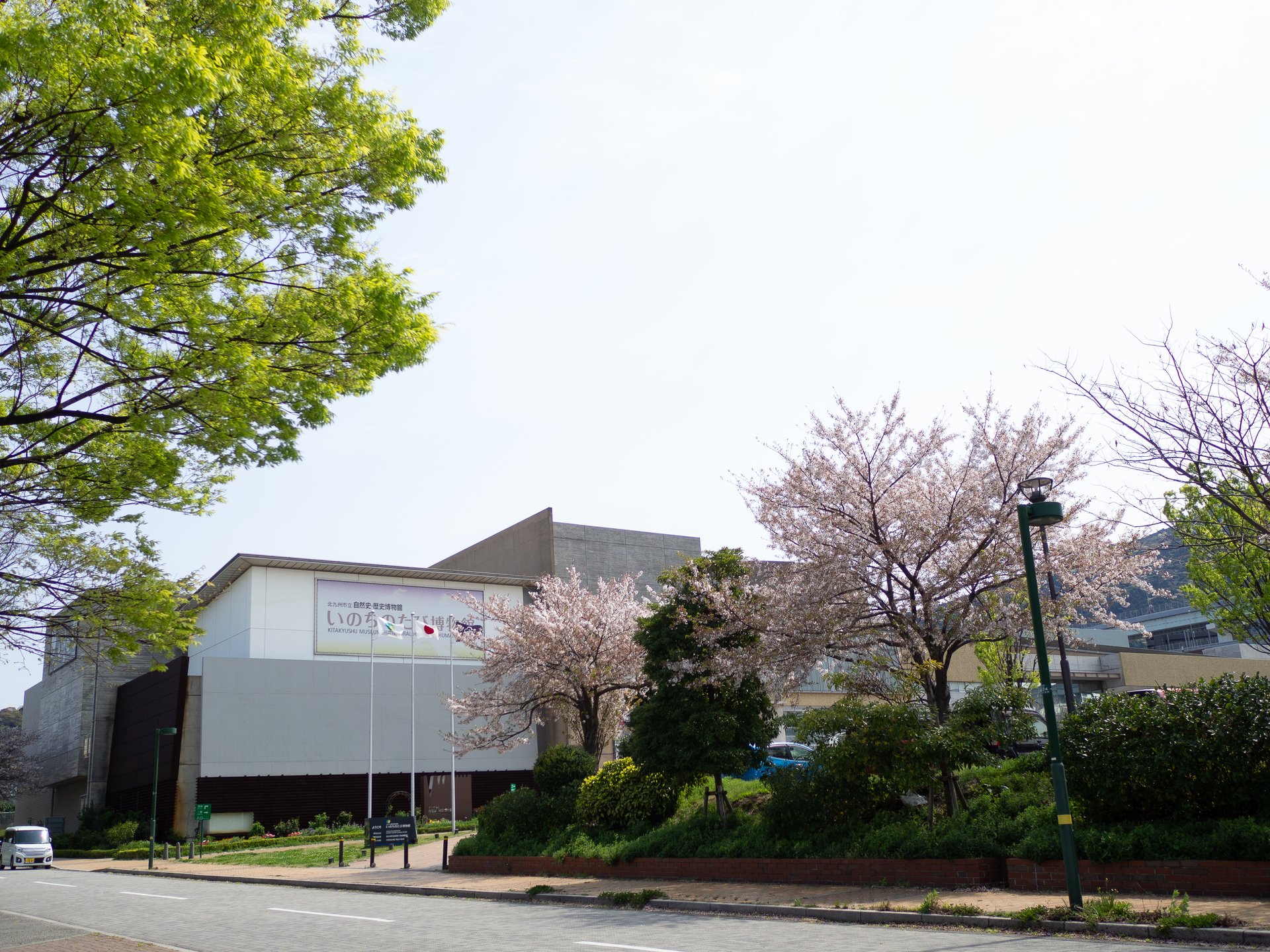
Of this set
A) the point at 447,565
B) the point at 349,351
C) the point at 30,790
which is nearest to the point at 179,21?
the point at 349,351

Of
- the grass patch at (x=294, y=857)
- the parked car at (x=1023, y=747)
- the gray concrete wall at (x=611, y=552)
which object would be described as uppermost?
the gray concrete wall at (x=611, y=552)

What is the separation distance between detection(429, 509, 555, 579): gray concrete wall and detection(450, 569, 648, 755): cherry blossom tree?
959 inches

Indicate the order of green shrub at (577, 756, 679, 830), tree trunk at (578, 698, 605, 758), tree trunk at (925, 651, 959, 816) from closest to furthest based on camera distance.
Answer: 1. tree trunk at (925, 651, 959, 816)
2. green shrub at (577, 756, 679, 830)
3. tree trunk at (578, 698, 605, 758)

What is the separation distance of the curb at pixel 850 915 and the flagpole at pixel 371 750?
2178 cm

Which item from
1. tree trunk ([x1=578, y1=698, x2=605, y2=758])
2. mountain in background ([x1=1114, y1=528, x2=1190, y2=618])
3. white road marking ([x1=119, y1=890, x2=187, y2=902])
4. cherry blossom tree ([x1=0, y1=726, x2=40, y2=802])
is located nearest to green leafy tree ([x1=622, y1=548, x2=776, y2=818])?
tree trunk ([x1=578, y1=698, x2=605, y2=758])

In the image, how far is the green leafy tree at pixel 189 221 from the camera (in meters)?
Result: 8.32

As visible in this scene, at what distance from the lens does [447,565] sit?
69438 mm

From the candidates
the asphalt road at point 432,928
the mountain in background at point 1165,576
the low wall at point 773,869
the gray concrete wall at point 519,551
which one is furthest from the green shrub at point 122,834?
the mountain in background at point 1165,576

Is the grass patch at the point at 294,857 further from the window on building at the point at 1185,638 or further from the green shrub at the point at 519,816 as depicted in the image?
the window on building at the point at 1185,638

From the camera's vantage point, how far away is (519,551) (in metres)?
59.4

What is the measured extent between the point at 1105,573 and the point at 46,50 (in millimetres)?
17437

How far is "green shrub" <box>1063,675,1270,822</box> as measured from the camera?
12.4 m

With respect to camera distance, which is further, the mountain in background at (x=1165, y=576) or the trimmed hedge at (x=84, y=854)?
the trimmed hedge at (x=84, y=854)

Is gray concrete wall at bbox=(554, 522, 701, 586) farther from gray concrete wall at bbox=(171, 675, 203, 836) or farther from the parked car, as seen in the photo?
the parked car
